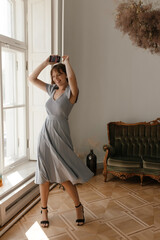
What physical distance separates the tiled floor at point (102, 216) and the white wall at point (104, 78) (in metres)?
1.15

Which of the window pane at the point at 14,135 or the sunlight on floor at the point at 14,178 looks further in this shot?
the window pane at the point at 14,135

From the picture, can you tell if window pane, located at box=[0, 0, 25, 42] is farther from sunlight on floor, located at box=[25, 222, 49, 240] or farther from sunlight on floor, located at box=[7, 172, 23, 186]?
sunlight on floor, located at box=[25, 222, 49, 240]

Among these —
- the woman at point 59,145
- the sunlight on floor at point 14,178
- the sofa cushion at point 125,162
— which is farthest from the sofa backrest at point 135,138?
the woman at point 59,145

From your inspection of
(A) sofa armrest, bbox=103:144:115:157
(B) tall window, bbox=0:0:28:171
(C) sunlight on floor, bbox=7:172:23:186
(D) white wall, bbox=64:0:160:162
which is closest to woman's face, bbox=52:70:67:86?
(B) tall window, bbox=0:0:28:171

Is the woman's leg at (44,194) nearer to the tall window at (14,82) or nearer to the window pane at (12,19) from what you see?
the tall window at (14,82)

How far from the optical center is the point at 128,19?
4.45 metres

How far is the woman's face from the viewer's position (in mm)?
2625

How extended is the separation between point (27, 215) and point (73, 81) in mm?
1687

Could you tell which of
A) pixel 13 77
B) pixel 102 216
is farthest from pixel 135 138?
pixel 13 77

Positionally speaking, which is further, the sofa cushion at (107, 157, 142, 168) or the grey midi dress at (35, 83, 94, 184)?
the sofa cushion at (107, 157, 142, 168)

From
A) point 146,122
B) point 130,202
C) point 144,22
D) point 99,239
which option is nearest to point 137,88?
point 146,122

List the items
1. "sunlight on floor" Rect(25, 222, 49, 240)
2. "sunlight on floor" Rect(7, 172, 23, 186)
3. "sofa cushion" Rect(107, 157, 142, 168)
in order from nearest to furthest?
1. "sunlight on floor" Rect(25, 222, 49, 240)
2. "sunlight on floor" Rect(7, 172, 23, 186)
3. "sofa cushion" Rect(107, 157, 142, 168)

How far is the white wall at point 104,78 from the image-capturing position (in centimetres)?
455

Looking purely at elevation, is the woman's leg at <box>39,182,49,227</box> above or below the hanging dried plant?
below
